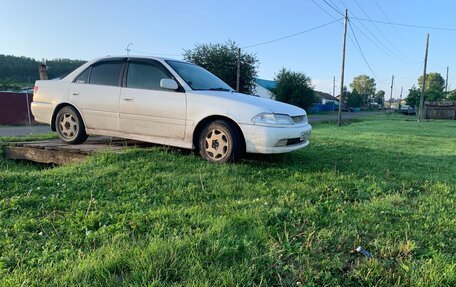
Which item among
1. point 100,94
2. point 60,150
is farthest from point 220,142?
point 60,150

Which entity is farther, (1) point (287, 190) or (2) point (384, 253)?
(1) point (287, 190)

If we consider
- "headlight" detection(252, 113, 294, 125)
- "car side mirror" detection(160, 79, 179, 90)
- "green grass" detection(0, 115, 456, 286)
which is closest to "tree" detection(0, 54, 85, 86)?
"car side mirror" detection(160, 79, 179, 90)

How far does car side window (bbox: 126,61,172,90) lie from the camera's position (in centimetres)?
540

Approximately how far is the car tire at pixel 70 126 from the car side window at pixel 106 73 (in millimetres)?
635

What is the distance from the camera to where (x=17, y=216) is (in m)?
3.07

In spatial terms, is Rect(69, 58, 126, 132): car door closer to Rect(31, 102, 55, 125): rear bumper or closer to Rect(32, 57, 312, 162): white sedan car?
Rect(32, 57, 312, 162): white sedan car

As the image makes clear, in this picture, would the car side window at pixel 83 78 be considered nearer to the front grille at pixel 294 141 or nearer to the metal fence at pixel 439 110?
the front grille at pixel 294 141

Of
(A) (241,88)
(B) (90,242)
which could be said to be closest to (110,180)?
(B) (90,242)

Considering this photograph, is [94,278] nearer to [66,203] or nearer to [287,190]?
[66,203]

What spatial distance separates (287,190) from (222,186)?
715 millimetres

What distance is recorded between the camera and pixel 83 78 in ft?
19.6

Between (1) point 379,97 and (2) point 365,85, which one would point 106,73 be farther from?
(1) point 379,97

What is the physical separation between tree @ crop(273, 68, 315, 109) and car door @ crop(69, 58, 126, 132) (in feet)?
Answer: 124

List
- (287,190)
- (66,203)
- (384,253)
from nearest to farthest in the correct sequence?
1. (384,253)
2. (66,203)
3. (287,190)
